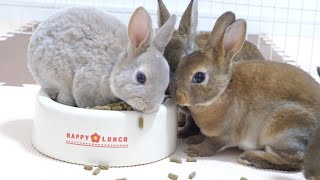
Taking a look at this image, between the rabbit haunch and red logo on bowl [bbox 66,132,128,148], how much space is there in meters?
0.11

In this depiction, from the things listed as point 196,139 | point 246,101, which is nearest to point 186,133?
point 196,139

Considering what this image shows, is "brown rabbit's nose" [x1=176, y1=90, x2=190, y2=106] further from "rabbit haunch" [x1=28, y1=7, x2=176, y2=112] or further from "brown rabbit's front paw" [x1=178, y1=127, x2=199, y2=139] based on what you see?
"brown rabbit's front paw" [x1=178, y1=127, x2=199, y2=139]

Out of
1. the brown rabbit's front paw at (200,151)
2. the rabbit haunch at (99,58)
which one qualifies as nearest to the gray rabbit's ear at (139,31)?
the rabbit haunch at (99,58)

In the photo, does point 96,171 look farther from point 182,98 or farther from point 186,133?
point 186,133

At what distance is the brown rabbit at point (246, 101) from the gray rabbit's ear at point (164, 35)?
0.28 ft

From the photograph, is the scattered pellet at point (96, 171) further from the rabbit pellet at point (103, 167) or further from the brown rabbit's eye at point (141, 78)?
the brown rabbit's eye at point (141, 78)

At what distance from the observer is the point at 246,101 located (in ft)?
5.50

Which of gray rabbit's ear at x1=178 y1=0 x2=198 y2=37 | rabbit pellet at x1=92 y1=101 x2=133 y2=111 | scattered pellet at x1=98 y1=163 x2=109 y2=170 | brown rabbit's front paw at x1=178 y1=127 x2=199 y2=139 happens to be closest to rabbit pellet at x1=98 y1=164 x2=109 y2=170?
scattered pellet at x1=98 y1=163 x2=109 y2=170

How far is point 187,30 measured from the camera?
1.79 m

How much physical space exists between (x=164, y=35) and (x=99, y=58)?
0.67ft

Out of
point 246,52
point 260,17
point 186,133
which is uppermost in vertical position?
point 246,52

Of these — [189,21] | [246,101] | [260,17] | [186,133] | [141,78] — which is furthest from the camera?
[260,17]

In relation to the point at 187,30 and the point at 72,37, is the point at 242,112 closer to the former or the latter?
the point at 187,30

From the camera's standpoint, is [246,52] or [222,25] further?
[246,52]
